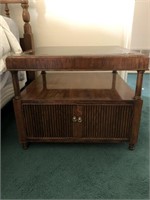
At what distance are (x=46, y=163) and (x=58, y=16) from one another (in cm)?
106

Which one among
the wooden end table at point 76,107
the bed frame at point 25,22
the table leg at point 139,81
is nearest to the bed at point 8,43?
the bed frame at point 25,22

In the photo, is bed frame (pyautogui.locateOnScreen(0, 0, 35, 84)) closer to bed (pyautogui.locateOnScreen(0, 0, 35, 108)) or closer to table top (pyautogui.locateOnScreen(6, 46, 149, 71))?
bed (pyautogui.locateOnScreen(0, 0, 35, 108))

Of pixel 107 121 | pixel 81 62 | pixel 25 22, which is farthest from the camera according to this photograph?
pixel 25 22

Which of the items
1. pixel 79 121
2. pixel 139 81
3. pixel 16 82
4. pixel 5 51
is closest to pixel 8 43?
pixel 5 51

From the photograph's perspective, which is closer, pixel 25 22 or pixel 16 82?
pixel 16 82

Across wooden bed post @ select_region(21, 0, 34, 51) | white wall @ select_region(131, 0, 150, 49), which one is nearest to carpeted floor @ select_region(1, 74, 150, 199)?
wooden bed post @ select_region(21, 0, 34, 51)

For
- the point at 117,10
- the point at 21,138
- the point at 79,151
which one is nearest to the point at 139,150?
the point at 79,151

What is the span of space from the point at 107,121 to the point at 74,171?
0.85 ft

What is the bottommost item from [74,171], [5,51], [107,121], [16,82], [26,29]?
[74,171]

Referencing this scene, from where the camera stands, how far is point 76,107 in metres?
0.77

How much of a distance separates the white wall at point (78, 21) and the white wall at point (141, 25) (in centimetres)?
98

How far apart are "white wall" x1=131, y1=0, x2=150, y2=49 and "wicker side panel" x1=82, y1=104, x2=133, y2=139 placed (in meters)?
1.75

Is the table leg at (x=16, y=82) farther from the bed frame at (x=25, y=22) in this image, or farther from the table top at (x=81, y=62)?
the bed frame at (x=25, y=22)

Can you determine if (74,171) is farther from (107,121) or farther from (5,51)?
(5,51)
